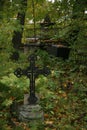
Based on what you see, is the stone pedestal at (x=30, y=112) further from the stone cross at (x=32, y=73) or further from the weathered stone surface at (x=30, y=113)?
the stone cross at (x=32, y=73)

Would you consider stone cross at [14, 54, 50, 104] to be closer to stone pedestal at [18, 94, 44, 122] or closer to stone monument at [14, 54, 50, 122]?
stone monument at [14, 54, 50, 122]

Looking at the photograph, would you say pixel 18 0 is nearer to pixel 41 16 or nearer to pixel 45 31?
Answer: pixel 41 16

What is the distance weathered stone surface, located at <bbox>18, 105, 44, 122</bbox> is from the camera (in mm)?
6727

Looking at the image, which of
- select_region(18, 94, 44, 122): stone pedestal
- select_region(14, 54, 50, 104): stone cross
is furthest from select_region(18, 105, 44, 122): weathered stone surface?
select_region(14, 54, 50, 104): stone cross

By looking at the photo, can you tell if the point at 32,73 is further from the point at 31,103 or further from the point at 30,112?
the point at 30,112

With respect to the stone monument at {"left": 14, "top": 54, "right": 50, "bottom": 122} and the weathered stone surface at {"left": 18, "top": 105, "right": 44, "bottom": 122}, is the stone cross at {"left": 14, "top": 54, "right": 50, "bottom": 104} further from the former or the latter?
the weathered stone surface at {"left": 18, "top": 105, "right": 44, "bottom": 122}

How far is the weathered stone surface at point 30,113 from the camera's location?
6.73m

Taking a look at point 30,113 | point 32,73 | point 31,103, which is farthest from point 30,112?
point 32,73

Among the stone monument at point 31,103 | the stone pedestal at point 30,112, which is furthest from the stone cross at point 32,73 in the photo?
the stone pedestal at point 30,112

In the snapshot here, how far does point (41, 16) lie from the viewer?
14.6 meters

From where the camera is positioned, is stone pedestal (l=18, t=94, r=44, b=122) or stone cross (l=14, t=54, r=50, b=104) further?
stone cross (l=14, t=54, r=50, b=104)

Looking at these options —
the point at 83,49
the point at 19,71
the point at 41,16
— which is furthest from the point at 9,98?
the point at 41,16

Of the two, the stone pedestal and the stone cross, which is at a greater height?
the stone cross

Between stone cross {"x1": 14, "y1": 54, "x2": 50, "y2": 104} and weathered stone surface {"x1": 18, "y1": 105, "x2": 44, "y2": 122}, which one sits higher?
stone cross {"x1": 14, "y1": 54, "x2": 50, "y2": 104}
